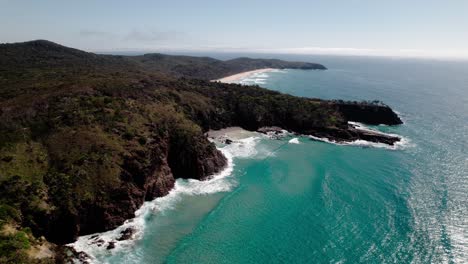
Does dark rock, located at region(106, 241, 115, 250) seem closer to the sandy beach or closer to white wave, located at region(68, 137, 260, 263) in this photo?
white wave, located at region(68, 137, 260, 263)

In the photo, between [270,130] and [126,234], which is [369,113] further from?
[126,234]

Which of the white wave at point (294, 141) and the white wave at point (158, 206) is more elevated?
the white wave at point (294, 141)

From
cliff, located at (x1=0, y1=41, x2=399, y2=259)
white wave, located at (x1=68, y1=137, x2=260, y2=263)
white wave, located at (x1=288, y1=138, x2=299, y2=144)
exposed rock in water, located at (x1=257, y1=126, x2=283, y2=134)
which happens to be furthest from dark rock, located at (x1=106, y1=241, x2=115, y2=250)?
exposed rock in water, located at (x1=257, y1=126, x2=283, y2=134)

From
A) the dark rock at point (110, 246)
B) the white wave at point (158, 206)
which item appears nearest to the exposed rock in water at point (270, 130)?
the white wave at point (158, 206)

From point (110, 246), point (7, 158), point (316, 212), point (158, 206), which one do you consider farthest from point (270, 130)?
point (7, 158)

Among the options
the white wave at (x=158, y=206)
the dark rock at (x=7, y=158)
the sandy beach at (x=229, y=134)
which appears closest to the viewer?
the white wave at (x=158, y=206)

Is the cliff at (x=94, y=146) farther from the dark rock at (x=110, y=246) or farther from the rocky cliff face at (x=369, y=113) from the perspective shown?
the rocky cliff face at (x=369, y=113)

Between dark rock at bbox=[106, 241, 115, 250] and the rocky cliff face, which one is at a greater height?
the rocky cliff face
